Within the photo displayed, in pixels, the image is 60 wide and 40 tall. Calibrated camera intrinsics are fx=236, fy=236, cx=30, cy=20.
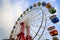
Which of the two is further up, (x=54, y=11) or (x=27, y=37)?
(x=54, y=11)

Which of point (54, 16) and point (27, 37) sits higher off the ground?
point (54, 16)

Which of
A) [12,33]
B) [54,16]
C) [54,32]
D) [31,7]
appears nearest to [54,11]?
[54,16]

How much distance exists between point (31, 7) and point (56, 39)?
6918mm

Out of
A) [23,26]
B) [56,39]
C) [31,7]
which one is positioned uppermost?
[31,7]

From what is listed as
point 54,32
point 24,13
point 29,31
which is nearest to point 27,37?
point 29,31

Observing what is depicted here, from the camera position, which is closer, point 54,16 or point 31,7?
point 54,16

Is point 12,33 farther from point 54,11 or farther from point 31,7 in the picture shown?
point 54,11

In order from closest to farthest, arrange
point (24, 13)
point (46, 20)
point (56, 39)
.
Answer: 1. point (56, 39)
2. point (46, 20)
3. point (24, 13)

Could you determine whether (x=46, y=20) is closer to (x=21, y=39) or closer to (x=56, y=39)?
(x=56, y=39)

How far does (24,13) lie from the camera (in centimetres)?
3056

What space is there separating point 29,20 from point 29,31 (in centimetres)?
150

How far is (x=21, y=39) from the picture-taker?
30609 mm

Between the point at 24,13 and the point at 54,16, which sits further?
the point at 24,13

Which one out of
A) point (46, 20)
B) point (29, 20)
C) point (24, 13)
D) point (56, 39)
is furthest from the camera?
point (24, 13)
